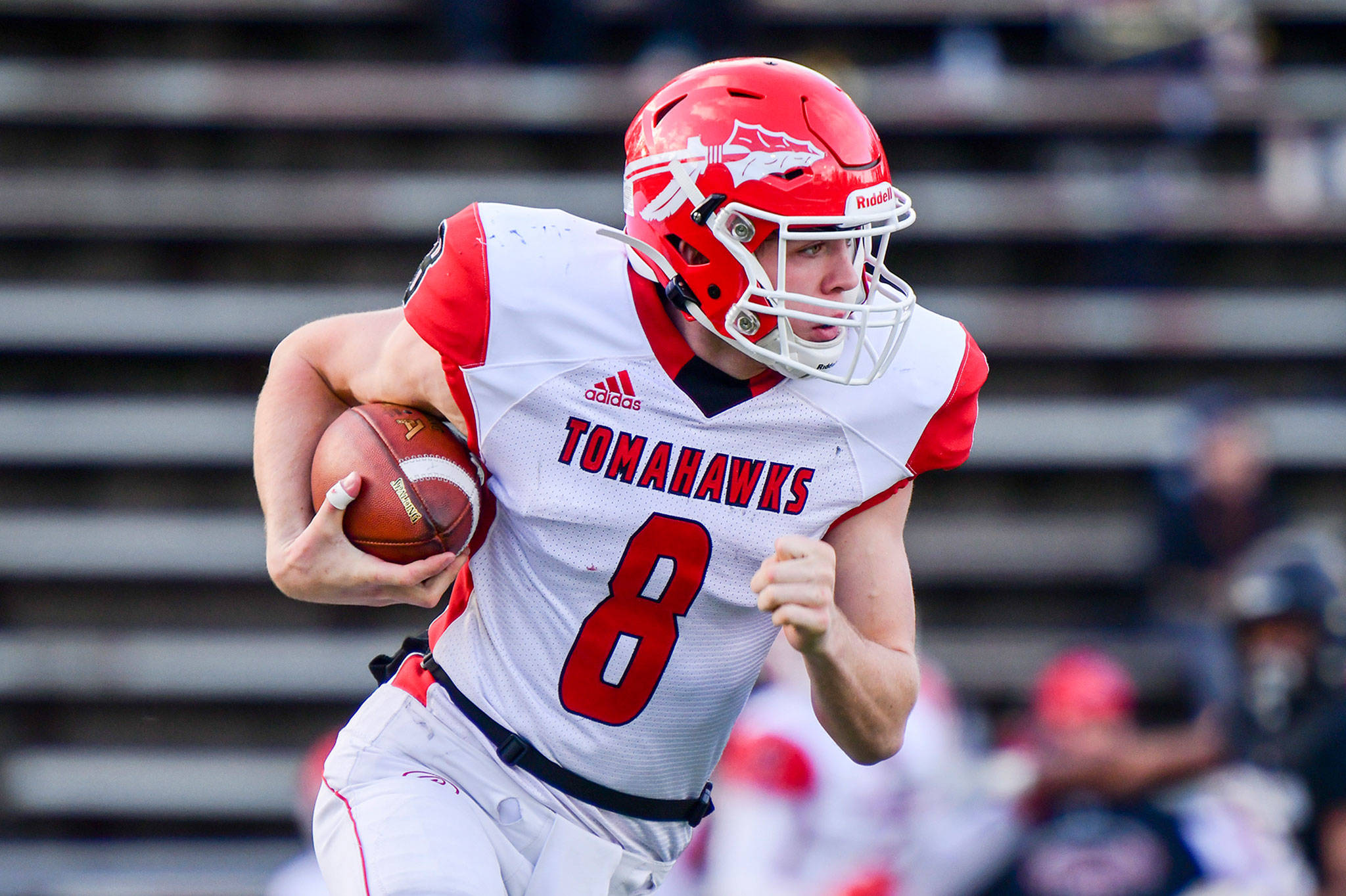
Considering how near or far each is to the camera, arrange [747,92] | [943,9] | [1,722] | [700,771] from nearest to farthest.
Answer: [747,92] → [700,771] → [1,722] → [943,9]

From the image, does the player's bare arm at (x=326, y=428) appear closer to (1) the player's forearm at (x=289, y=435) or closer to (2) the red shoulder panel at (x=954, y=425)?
(1) the player's forearm at (x=289, y=435)

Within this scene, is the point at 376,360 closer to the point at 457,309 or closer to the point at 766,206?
A: the point at 457,309

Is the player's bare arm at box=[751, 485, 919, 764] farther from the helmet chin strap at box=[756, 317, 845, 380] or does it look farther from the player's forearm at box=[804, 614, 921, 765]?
the helmet chin strap at box=[756, 317, 845, 380]

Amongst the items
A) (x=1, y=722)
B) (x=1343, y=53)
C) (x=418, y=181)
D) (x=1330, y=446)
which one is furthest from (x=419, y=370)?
(x=1343, y=53)

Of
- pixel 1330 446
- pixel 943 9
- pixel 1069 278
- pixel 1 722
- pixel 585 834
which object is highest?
pixel 943 9

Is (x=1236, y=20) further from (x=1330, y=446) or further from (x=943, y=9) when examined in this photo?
(x=1330, y=446)

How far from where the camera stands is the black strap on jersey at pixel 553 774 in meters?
2.58

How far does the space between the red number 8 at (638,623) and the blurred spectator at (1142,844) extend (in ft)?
10.4

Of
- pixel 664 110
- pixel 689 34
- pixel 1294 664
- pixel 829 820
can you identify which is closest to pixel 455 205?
pixel 689 34

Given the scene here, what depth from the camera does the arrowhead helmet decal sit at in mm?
2486

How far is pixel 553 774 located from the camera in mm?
2586

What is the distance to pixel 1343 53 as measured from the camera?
8.39m

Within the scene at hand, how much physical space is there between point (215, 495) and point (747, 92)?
5.91 m

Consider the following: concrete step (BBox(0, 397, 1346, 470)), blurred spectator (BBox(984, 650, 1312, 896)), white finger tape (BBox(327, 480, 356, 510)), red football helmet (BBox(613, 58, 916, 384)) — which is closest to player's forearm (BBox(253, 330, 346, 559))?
white finger tape (BBox(327, 480, 356, 510))
